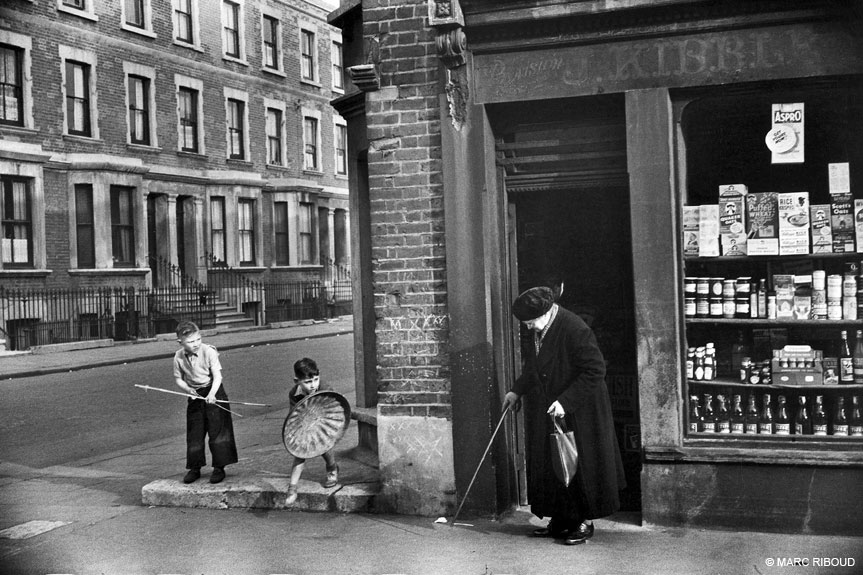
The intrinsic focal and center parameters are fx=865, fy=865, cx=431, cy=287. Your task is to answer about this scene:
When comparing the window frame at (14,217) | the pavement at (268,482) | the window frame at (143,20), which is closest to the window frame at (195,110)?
the window frame at (143,20)

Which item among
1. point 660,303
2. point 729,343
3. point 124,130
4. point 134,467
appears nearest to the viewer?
point 660,303

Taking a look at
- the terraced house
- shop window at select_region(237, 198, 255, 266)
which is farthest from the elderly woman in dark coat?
shop window at select_region(237, 198, 255, 266)

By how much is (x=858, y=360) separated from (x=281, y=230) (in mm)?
29183

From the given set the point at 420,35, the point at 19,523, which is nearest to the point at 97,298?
Answer: the point at 19,523

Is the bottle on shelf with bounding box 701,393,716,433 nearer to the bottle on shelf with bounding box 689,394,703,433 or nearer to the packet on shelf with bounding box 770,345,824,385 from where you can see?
the bottle on shelf with bounding box 689,394,703,433

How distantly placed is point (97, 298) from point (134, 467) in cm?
1755

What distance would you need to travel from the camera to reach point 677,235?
612 cm

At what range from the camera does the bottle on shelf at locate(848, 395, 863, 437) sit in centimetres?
595

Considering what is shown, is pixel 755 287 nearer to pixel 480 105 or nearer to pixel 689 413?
pixel 689 413

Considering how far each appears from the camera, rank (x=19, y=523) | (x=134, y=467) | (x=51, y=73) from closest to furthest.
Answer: (x=19, y=523), (x=134, y=467), (x=51, y=73)

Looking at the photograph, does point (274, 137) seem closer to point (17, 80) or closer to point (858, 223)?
point (17, 80)

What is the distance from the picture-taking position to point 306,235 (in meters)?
34.9

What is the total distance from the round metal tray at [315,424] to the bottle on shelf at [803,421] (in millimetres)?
3295

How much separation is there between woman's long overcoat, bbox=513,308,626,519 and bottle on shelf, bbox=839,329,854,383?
170cm
